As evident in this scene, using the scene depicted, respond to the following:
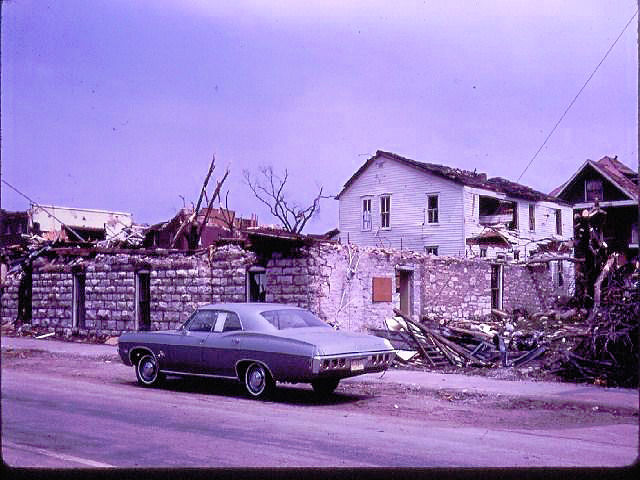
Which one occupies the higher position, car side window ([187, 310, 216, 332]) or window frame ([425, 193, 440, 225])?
window frame ([425, 193, 440, 225])

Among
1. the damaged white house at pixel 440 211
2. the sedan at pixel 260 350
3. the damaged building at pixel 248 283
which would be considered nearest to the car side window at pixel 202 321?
the sedan at pixel 260 350

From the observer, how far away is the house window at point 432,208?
35312 mm

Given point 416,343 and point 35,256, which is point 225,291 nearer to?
point 416,343

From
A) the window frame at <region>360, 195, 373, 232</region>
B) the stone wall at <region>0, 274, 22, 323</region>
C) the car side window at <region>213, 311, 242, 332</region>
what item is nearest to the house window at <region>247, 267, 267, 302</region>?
the car side window at <region>213, 311, 242, 332</region>

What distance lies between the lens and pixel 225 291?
18.6m

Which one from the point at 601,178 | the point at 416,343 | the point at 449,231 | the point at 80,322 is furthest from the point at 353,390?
the point at 601,178

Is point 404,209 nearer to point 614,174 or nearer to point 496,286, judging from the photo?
point 496,286

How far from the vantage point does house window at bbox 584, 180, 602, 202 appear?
3878 cm

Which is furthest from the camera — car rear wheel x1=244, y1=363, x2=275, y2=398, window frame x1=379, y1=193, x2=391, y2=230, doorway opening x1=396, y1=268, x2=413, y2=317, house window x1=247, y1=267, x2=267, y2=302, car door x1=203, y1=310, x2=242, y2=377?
window frame x1=379, y1=193, x2=391, y2=230

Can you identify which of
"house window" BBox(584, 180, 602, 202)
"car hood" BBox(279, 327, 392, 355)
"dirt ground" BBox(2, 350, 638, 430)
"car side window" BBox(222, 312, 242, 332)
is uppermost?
"house window" BBox(584, 180, 602, 202)

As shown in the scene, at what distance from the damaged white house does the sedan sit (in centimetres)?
2337

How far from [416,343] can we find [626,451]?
8890 millimetres

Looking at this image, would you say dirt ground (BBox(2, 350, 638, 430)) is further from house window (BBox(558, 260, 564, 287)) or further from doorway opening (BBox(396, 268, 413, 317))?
house window (BBox(558, 260, 564, 287))

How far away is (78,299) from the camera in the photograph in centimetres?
2289
